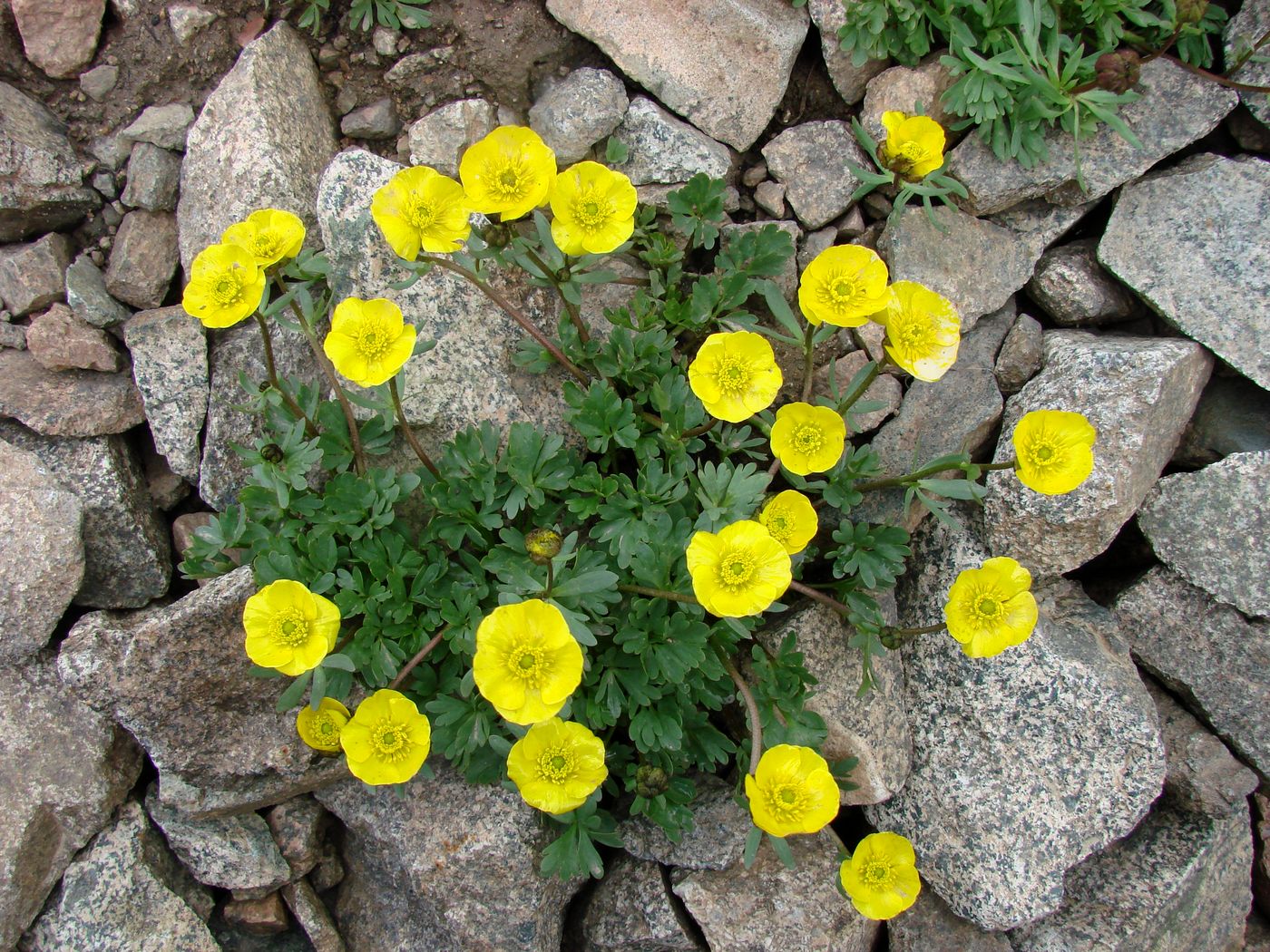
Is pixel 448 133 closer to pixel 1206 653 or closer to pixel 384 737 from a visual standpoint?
pixel 384 737

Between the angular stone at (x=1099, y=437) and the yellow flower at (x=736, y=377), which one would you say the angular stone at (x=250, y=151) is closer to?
the yellow flower at (x=736, y=377)

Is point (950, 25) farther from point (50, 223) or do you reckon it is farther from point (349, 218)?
point (50, 223)

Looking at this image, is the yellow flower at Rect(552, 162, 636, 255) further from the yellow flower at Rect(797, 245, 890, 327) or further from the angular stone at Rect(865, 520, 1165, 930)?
the angular stone at Rect(865, 520, 1165, 930)

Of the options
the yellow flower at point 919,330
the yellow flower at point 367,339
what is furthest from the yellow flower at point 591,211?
the yellow flower at point 919,330

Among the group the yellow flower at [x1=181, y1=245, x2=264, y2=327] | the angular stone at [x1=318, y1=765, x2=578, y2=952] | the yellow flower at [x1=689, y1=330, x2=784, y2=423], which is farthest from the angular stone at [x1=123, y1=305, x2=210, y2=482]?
the yellow flower at [x1=689, y1=330, x2=784, y2=423]

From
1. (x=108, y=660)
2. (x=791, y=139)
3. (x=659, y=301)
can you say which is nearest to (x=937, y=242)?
(x=791, y=139)

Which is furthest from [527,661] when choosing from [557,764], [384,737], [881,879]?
[881,879]
